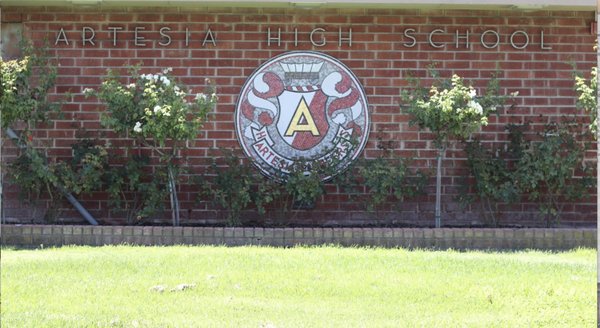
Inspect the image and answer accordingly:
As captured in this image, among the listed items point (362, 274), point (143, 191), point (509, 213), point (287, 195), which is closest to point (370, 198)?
point (287, 195)

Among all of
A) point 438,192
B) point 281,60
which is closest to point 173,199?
point 281,60

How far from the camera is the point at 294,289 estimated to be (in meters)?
7.20

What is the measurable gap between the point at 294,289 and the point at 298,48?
5451 mm

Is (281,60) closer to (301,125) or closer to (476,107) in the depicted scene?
(301,125)

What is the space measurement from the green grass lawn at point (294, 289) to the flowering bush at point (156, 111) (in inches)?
65.3

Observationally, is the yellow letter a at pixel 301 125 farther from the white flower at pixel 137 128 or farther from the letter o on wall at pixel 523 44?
the letter o on wall at pixel 523 44

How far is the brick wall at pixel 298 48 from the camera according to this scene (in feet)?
39.6

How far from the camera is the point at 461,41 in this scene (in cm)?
1212

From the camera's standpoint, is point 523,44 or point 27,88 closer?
point 27,88

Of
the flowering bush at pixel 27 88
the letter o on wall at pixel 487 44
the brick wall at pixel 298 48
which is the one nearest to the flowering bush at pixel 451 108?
the brick wall at pixel 298 48

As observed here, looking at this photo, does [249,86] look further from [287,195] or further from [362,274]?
[362,274]

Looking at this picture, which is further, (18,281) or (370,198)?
(370,198)

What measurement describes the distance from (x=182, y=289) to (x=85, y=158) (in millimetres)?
4592

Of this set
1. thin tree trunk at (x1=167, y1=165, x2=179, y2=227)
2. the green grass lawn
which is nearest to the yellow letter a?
thin tree trunk at (x1=167, y1=165, x2=179, y2=227)
